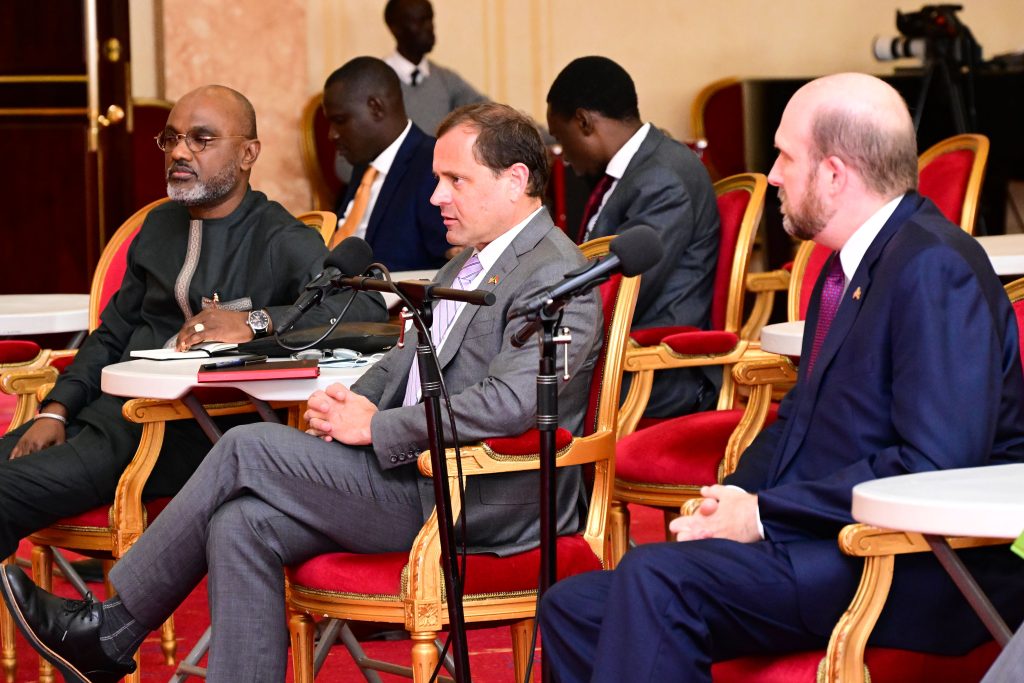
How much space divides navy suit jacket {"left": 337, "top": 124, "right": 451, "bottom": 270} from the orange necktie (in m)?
0.10

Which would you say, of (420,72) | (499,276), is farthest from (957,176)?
(420,72)

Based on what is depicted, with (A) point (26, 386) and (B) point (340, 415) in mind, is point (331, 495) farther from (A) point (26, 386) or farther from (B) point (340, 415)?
(A) point (26, 386)

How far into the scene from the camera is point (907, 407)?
6.95 ft

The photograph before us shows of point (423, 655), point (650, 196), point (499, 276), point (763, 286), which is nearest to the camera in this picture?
point (423, 655)

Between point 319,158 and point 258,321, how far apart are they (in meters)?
4.25

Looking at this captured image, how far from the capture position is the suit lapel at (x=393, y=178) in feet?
17.1

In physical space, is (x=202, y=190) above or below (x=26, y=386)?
above

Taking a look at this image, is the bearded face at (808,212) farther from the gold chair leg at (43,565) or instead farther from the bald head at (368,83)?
the bald head at (368,83)

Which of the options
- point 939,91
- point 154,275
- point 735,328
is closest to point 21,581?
point 154,275

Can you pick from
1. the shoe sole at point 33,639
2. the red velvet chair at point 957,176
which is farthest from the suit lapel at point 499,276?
the red velvet chair at point 957,176

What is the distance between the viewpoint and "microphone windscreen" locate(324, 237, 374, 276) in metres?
2.45

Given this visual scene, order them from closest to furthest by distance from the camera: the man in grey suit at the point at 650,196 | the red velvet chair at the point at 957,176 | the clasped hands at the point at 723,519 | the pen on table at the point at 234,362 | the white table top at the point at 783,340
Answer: the clasped hands at the point at 723,519 → the pen on table at the point at 234,362 → the white table top at the point at 783,340 → the red velvet chair at the point at 957,176 → the man in grey suit at the point at 650,196

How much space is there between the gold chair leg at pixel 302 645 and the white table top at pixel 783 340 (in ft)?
3.58

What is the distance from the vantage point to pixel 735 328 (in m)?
4.16
